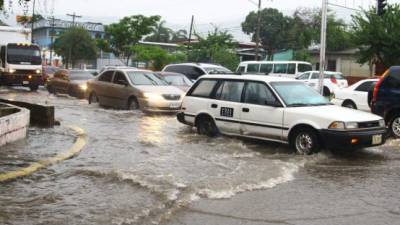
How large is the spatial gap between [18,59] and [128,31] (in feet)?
77.9

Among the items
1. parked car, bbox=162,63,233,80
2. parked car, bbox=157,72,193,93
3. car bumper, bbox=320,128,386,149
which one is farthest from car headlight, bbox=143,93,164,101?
parked car, bbox=162,63,233,80

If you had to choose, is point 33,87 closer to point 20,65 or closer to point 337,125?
point 20,65

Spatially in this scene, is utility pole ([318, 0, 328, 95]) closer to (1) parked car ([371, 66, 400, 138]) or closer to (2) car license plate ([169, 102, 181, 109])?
(2) car license plate ([169, 102, 181, 109])

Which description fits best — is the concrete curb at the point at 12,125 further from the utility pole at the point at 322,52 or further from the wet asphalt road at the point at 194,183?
the utility pole at the point at 322,52

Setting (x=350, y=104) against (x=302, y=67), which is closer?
(x=350, y=104)

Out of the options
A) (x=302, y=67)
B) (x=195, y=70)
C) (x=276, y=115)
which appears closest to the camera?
(x=276, y=115)

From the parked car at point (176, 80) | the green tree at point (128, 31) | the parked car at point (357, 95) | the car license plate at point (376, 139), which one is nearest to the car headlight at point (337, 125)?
the car license plate at point (376, 139)

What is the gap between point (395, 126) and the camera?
1316 centimetres

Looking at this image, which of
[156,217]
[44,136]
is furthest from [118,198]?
[44,136]

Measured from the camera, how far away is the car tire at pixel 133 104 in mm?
17327

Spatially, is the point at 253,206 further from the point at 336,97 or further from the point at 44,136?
the point at 336,97

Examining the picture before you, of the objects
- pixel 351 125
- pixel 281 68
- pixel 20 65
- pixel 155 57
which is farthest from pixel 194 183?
pixel 155 57

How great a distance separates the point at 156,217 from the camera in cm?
617

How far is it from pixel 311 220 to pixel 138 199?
207 cm
